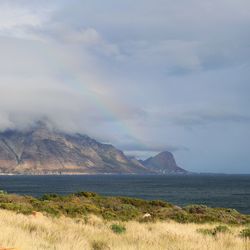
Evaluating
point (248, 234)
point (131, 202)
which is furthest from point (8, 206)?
point (131, 202)

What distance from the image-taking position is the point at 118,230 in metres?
16.6

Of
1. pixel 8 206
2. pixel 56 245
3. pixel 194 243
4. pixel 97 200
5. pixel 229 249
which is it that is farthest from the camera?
pixel 97 200

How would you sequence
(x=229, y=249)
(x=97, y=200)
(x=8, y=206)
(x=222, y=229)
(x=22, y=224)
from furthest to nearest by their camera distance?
(x=97, y=200) → (x=8, y=206) → (x=222, y=229) → (x=22, y=224) → (x=229, y=249)

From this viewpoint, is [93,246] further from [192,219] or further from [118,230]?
[192,219]

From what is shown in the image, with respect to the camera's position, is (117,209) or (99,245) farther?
(117,209)

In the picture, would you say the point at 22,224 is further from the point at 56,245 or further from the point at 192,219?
the point at 192,219

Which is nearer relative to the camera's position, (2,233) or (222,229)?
(2,233)

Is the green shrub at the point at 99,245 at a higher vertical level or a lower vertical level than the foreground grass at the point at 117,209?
higher

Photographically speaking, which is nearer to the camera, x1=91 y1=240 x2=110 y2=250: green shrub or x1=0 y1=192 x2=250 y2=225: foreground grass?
x1=91 y1=240 x2=110 y2=250: green shrub

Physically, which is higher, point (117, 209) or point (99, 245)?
point (99, 245)

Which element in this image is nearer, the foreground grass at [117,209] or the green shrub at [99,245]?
the green shrub at [99,245]

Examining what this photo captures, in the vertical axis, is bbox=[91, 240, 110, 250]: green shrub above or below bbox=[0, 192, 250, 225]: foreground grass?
above

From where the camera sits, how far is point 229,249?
11.5m

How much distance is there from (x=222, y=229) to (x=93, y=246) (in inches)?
318
